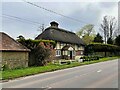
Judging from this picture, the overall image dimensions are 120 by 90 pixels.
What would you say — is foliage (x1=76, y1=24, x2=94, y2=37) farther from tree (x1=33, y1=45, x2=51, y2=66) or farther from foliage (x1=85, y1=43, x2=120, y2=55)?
tree (x1=33, y1=45, x2=51, y2=66)

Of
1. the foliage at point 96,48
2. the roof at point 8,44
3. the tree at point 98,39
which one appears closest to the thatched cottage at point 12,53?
the roof at point 8,44

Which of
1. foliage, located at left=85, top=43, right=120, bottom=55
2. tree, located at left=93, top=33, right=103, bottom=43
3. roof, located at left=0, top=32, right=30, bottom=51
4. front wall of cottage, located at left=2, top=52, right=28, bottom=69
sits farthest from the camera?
tree, located at left=93, top=33, right=103, bottom=43

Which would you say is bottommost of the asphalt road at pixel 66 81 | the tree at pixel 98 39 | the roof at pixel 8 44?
the asphalt road at pixel 66 81

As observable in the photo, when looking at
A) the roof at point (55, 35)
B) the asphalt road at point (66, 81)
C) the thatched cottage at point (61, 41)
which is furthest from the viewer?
the thatched cottage at point (61, 41)

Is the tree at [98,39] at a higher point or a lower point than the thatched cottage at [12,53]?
higher

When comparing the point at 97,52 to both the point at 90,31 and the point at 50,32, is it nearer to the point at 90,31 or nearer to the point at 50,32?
the point at 50,32

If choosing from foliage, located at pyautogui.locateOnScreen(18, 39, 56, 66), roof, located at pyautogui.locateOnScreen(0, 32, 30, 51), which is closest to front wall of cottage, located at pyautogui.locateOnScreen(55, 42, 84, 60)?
foliage, located at pyautogui.locateOnScreen(18, 39, 56, 66)

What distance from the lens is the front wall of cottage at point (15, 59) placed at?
28.1m

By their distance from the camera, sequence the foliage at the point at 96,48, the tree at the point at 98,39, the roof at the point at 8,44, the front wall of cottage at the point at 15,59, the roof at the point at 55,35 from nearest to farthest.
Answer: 1. the front wall of cottage at the point at 15,59
2. the roof at the point at 8,44
3. the roof at the point at 55,35
4. the foliage at the point at 96,48
5. the tree at the point at 98,39

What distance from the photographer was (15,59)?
97.3ft

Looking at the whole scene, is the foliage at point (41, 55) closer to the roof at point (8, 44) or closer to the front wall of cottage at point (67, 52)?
the roof at point (8, 44)

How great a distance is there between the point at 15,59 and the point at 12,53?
80cm

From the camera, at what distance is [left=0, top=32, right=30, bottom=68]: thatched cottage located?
2823cm

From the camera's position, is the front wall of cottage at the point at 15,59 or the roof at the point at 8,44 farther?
the roof at the point at 8,44
